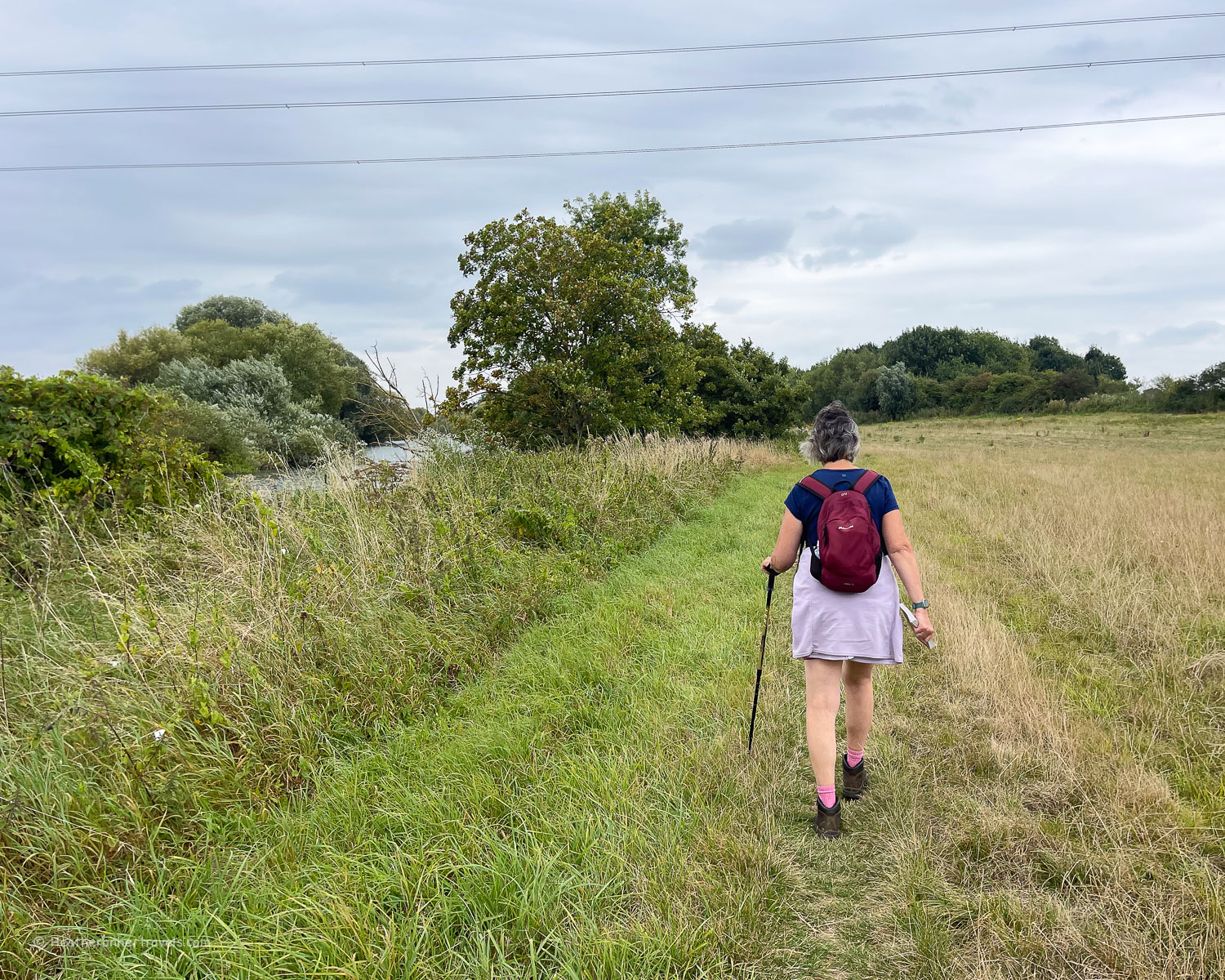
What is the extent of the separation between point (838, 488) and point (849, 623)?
64 cm

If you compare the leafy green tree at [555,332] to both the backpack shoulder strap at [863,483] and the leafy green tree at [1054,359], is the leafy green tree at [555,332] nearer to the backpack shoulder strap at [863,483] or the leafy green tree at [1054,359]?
the backpack shoulder strap at [863,483]

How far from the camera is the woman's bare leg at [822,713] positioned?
9.84ft

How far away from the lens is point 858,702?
3.21 m

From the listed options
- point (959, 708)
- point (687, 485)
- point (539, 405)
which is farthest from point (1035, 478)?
point (959, 708)

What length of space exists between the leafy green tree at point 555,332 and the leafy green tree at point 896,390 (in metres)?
66.3

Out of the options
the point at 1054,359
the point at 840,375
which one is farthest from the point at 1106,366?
the point at 840,375

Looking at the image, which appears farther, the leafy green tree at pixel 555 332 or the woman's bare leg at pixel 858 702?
the leafy green tree at pixel 555 332

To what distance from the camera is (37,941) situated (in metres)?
2.24

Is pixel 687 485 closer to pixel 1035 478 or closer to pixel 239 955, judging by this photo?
pixel 1035 478

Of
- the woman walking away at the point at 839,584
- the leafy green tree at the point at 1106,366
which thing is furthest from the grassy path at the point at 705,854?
the leafy green tree at the point at 1106,366

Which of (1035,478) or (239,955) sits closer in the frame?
(239,955)

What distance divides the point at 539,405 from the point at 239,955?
13.5 m

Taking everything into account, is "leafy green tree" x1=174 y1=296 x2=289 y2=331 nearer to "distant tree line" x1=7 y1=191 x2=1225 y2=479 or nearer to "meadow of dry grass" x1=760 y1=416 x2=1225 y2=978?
"distant tree line" x1=7 y1=191 x2=1225 y2=479

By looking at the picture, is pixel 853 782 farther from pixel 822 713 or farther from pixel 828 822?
pixel 822 713
